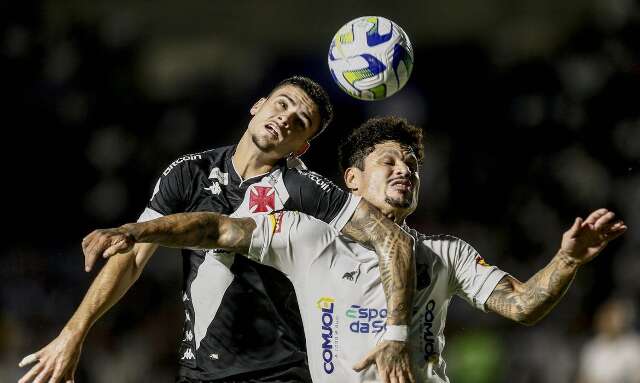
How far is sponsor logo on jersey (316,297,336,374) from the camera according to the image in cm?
446

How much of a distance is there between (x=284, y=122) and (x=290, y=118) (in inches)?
2.2

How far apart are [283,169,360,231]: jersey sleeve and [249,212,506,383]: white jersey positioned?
3.1 inches

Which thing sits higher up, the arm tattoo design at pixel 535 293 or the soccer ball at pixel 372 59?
the soccer ball at pixel 372 59

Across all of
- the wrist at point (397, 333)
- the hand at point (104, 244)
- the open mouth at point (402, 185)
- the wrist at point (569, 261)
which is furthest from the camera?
the open mouth at point (402, 185)

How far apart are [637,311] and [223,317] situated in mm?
4343

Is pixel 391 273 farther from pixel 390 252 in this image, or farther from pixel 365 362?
pixel 365 362

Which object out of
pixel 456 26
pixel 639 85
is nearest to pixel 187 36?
pixel 456 26

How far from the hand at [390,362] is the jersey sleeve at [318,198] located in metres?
0.65

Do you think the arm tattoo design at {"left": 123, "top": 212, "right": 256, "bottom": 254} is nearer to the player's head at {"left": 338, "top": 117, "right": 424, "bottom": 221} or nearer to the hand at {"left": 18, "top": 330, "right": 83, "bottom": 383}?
the player's head at {"left": 338, "top": 117, "right": 424, "bottom": 221}

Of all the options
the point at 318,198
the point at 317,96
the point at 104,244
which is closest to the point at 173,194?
the point at 318,198

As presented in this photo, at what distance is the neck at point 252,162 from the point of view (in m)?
4.99

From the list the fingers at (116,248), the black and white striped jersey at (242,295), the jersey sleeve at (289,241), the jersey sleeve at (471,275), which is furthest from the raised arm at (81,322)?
the jersey sleeve at (471,275)

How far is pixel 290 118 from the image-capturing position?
505 cm

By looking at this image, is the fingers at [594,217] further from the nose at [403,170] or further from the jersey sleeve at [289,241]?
the jersey sleeve at [289,241]
